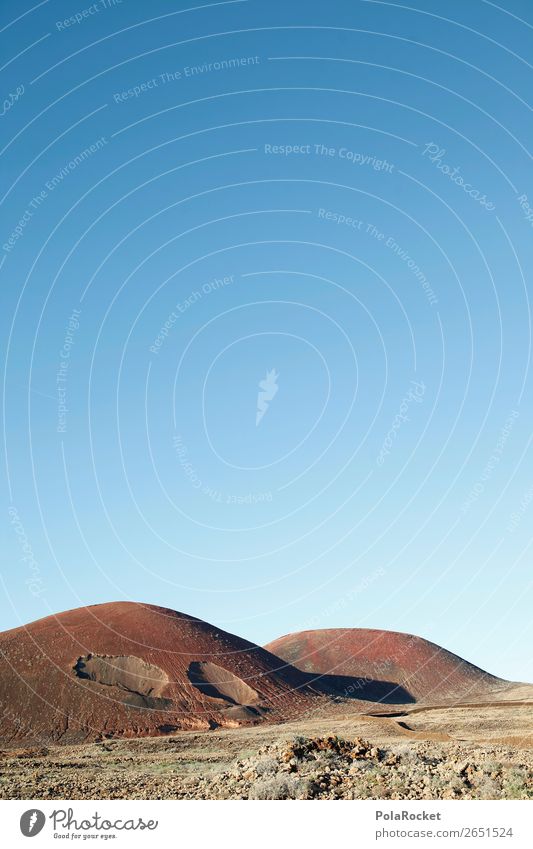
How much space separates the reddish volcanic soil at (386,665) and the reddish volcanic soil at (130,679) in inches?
912

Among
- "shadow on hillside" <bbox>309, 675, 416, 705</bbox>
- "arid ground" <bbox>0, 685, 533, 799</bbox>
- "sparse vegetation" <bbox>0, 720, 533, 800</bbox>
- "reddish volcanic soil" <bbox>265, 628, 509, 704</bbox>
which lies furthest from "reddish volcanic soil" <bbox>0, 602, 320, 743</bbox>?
"sparse vegetation" <bbox>0, 720, 533, 800</bbox>

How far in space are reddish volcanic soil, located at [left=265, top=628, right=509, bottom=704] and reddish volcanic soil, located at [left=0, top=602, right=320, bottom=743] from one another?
76.0ft

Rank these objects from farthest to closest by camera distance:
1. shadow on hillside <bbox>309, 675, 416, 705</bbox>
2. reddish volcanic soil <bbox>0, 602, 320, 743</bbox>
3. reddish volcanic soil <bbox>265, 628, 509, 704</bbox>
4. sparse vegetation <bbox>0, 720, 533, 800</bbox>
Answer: reddish volcanic soil <bbox>265, 628, 509, 704</bbox> < shadow on hillside <bbox>309, 675, 416, 705</bbox> < reddish volcanic soil <bbox>0, 602, 320, 743</bbox> < sparse vegetation <bbox>0, 720, 533, 800</bbox>

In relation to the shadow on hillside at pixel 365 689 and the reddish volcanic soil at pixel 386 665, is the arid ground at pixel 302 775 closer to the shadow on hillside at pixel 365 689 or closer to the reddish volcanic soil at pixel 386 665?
the shadow on hillside at pixel 365 689

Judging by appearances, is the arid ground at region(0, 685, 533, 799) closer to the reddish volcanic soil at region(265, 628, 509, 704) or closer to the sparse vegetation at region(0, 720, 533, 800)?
the sparse vegetation at region(0, 720, 533, 800)

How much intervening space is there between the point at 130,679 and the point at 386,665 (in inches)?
2536

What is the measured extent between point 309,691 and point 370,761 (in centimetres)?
7232

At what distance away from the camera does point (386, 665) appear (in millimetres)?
124938

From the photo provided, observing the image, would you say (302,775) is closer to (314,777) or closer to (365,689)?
(314,777)

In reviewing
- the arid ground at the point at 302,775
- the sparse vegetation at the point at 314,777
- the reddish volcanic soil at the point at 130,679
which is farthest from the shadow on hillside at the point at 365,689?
the sparse vegetation at the point at 314,777

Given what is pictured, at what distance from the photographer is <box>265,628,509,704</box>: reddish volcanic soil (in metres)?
113
